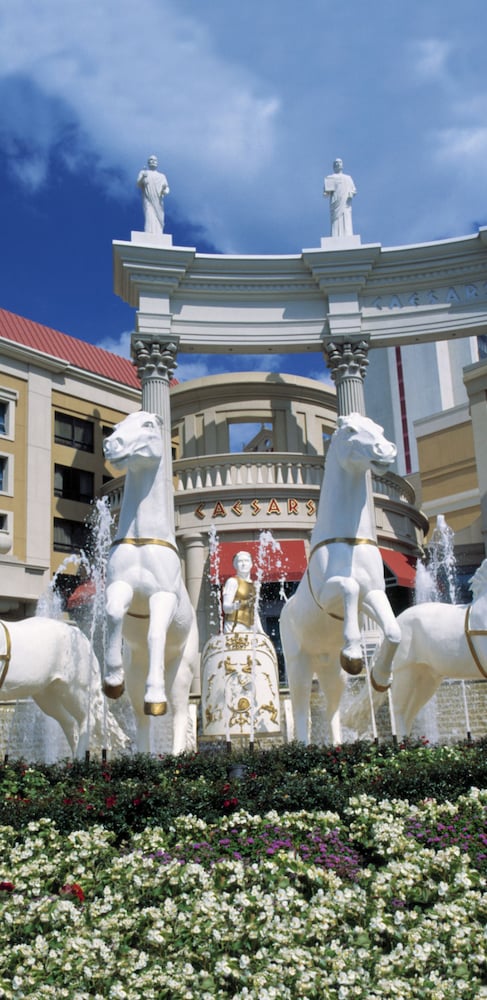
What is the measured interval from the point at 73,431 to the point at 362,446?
27.0m

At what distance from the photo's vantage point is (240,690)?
1157 cm

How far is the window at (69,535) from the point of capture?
32594 mm

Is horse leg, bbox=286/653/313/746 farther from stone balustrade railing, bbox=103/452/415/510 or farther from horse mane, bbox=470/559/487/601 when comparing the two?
stone balustrade railing, bbox=103/452/415/510

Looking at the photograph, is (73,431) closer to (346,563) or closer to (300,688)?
(300,688)

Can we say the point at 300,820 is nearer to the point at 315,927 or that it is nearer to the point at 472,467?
the point at 315,927

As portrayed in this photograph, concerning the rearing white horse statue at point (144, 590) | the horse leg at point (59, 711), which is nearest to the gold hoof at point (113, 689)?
the rearing white horse statue at point (144, 590)

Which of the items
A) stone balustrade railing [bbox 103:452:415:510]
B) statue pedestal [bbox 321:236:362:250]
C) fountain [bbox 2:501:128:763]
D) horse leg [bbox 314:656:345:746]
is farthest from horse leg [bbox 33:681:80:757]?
statue pedestal [bbox 321:236:362:250]

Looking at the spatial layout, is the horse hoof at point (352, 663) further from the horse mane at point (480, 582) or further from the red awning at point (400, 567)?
the red awning at point (400, 567)

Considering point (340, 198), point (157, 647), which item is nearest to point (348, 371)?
point (340, 198)

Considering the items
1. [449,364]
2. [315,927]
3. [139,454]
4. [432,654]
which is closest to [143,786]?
[315,927]

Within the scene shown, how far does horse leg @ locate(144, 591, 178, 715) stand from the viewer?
7883mm

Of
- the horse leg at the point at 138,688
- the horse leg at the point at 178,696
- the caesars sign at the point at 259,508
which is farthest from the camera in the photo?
the caesars sign at the point at 259,508

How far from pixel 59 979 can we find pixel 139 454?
4950 millimetres

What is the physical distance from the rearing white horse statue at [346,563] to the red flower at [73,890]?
3.28 meters
